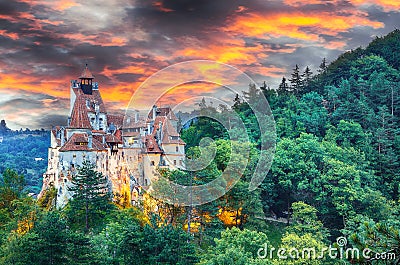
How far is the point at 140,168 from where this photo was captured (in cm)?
3853

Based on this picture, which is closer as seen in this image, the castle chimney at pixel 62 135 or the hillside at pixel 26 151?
the castle chimney at pixel 62 135

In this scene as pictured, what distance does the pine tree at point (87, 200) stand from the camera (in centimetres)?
3519

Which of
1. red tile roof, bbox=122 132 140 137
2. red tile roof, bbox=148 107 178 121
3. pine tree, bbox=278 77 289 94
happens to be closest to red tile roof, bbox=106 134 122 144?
red tile roof, bbox=122 132 140 137

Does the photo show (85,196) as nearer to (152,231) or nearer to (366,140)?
(152,231)

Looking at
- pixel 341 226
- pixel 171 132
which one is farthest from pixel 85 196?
pixel 341 226

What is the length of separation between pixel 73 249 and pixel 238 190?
1600 cm

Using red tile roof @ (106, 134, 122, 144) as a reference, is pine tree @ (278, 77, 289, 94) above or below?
above

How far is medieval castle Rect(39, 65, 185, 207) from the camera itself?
37.2 meters

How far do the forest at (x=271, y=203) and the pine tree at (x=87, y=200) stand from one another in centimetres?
8

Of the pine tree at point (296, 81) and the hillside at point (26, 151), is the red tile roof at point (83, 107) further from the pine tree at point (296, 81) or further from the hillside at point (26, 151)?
the hillside at point (26, 151)

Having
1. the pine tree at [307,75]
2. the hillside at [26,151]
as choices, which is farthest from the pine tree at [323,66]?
the hillside at [26,151]

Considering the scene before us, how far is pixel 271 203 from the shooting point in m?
Answer: 40.8

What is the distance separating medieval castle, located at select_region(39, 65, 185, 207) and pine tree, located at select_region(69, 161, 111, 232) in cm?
142

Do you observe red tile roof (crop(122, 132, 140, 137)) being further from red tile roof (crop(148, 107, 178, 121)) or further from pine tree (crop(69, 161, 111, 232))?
pine tree (crop(69, 161, 111, 232))
